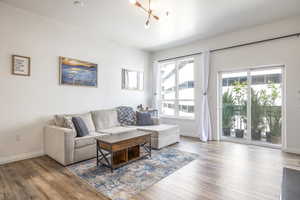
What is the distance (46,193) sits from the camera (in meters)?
1.99

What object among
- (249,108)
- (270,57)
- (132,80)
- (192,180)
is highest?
(270,57)

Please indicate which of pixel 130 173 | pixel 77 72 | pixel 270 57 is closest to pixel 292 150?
pixel 270 57

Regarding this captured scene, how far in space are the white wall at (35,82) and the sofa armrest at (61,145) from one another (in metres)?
0.49

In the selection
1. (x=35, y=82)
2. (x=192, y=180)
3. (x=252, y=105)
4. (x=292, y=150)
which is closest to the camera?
(x=192, y=180)

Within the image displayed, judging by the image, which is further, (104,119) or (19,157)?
(104,119)

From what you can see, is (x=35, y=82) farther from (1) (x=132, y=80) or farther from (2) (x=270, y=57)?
(2) (x=270, y=57)

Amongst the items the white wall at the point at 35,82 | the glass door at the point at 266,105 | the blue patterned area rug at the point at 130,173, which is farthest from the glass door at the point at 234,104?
the white wall at the point at 35,82

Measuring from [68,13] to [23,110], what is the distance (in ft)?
6.96

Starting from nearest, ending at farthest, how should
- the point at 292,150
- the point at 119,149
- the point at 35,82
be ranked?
the point at 119,149
the point at 35,82
the point at 292,150

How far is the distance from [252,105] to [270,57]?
121 centimetres

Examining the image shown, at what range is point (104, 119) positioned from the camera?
4.06m

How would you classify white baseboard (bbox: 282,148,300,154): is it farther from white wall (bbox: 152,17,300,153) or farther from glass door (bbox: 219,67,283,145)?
glass door (bbox: 219,67,283,145)

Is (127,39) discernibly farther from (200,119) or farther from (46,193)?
(46,193)

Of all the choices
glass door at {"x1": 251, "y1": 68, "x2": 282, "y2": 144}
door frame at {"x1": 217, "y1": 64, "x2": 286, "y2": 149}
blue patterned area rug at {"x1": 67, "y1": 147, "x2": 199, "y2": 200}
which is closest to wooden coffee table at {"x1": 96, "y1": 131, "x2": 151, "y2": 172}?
blue patterned area rug at {"x1": 67, "y1": 147, "x2": 199, "y2": 200}
